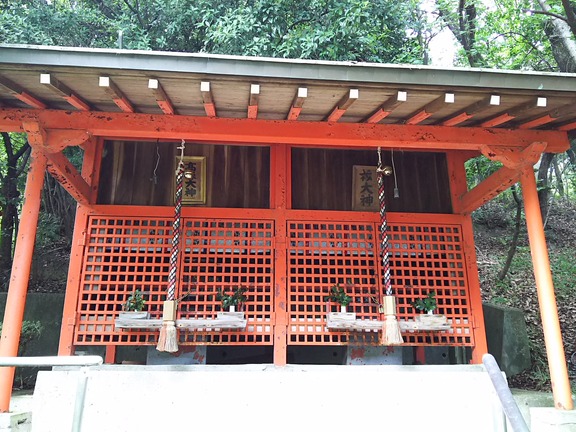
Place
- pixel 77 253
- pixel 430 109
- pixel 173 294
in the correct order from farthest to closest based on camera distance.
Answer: pixel 77 253, pixel 173 294, pixel 430 109

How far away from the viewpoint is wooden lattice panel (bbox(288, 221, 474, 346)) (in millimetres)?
4512

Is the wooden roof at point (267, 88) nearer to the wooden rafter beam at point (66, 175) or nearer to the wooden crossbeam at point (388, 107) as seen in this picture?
the wooden crossbeam at point (388, 107)

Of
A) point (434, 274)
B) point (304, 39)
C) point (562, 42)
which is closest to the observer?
point (434, 274)

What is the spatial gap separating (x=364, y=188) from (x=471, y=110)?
5.71 ft

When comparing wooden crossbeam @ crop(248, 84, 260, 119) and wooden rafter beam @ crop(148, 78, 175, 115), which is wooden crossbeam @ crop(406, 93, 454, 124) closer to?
wooden crossbeam @ crop(248, 84, 260, 119)

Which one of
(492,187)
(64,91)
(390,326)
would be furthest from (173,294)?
(492,187)

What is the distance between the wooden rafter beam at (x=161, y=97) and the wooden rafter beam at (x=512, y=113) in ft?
10.4

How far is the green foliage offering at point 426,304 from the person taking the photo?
178 inches

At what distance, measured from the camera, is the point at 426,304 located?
14.9 feet

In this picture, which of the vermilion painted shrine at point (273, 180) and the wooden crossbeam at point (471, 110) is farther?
the wooden crossbeam at point (471, 110)

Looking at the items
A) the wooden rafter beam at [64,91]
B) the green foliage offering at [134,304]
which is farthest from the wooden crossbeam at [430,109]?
the green foliage offering at [134,304]

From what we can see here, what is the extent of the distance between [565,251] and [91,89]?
459 inches

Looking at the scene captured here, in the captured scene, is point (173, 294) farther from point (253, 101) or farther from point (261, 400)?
point (253, 101)

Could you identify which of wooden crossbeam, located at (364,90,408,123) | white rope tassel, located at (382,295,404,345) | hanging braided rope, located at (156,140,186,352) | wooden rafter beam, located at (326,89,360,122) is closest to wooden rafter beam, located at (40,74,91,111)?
hanging braided rope, located at (156,140,186,352)
